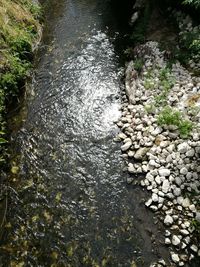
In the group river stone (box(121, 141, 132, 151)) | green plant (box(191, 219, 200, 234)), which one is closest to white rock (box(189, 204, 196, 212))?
green plant (box(191, 219, 200, 234))

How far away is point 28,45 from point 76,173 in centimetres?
640

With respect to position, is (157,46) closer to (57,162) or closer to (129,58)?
(129,58)

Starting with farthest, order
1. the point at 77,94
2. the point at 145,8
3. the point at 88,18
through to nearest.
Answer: the point at 88,18 < the point at 145,8 < the point at 77,94

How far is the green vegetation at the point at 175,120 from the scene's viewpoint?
8.73 meters

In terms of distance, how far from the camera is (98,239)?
23.7 ft

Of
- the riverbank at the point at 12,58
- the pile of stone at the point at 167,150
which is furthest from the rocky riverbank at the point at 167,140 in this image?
the riverbank at the point at 12,58

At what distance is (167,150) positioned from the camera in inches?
339

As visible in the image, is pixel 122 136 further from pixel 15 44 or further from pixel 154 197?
pixel 15 44

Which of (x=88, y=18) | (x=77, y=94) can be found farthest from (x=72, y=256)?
(x=88, y=18)

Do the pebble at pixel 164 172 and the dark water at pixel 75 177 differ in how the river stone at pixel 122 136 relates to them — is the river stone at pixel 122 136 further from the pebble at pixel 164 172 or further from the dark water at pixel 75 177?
the pebble at pixel 164 172

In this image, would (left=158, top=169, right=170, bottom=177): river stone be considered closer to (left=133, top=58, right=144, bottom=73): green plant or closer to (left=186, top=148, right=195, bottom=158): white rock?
(left=186, top=148, right=195, bottom=158): white rock

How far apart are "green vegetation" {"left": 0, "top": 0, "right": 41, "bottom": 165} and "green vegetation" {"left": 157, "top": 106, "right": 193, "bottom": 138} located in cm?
452

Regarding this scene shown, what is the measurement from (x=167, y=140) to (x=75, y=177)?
8.91ft

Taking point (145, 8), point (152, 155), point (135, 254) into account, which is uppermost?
point (145, 8)
